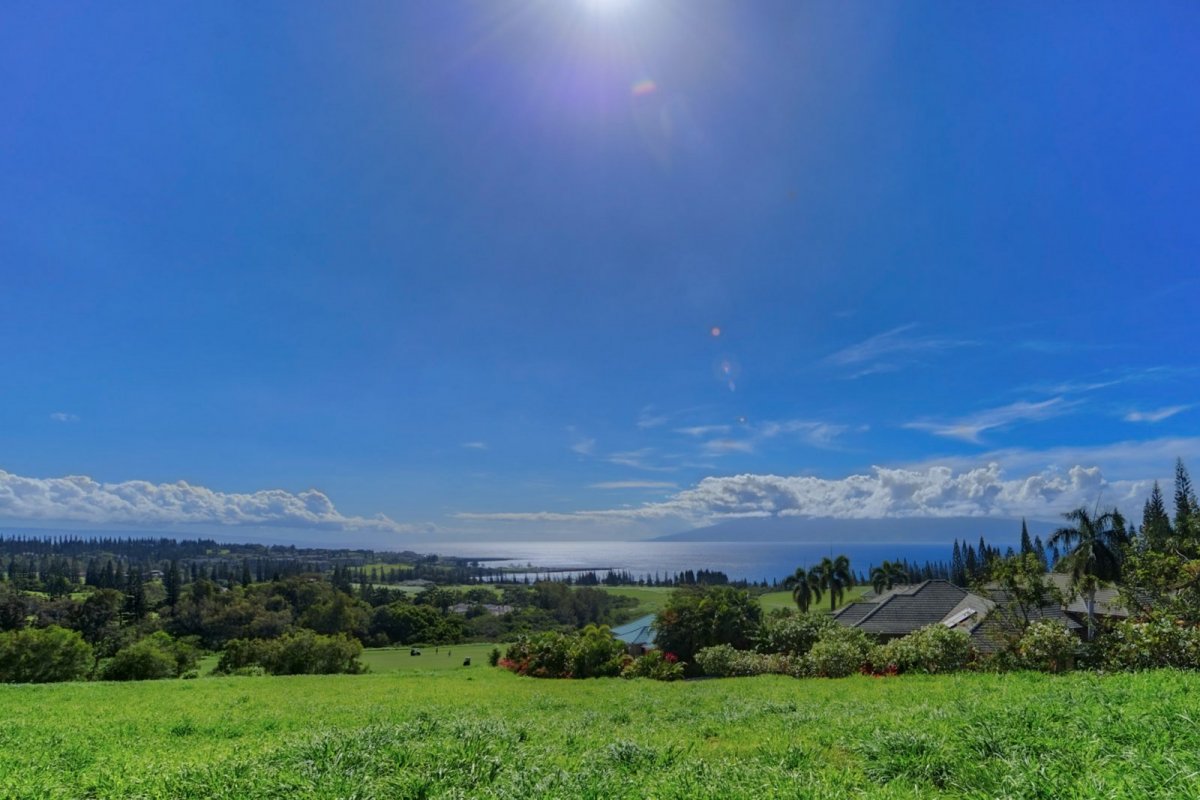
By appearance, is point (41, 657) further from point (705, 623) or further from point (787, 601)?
point (787, 601)

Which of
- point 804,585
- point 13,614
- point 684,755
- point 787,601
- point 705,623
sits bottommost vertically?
point 787,601

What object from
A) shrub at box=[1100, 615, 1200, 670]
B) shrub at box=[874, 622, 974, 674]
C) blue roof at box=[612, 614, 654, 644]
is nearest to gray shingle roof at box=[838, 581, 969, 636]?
blue roof at box=[612, 614, 654, 644]

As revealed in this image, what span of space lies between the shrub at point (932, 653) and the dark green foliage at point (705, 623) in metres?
13.1

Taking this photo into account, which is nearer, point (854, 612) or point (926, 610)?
point (926, 610)

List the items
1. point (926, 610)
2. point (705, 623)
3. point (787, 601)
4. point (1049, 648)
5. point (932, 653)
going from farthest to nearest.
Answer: point (787, 601) → point (926, 610) → point (705, 623) → point (932, 653) → point (1049, 648)

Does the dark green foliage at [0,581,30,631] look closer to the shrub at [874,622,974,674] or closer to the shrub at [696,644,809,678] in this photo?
the shrub at [696,644,809,678]

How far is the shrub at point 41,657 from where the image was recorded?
83.7 feet

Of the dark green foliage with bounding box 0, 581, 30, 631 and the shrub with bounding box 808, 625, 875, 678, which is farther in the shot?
the dark green foliage with bounding box 0, 581, 30, 631

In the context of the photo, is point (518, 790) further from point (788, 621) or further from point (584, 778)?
point (788, 621)

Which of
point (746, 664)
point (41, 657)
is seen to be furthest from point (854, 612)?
point (41, 657)

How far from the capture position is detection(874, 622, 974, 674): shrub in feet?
47.2

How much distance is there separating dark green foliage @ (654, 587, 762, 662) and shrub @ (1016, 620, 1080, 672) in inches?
617

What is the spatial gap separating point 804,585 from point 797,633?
2018 centimetres

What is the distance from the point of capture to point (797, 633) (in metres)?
23.5
